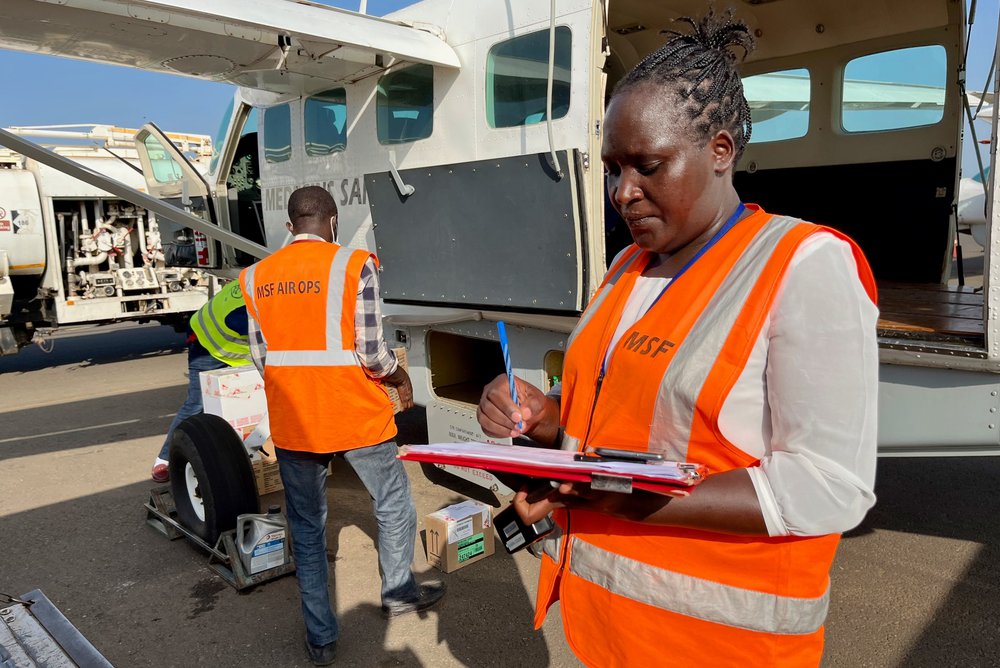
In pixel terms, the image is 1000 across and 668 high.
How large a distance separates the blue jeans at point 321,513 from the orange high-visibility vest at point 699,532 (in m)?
2.09

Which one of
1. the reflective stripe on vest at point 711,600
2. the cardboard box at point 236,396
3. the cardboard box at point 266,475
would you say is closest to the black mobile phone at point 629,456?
the reflective stripe on vest at point 711,600

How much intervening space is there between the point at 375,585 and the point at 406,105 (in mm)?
3020

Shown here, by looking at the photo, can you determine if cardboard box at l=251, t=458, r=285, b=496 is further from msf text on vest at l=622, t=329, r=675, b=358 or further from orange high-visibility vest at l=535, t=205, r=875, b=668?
msf text on vest at l=622, t=329, r=675, b=358

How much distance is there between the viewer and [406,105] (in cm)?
470

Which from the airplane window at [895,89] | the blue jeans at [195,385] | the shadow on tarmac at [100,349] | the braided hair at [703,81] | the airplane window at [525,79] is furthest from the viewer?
the shadow on tarmac at [100,349]

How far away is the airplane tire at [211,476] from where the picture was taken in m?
3.98

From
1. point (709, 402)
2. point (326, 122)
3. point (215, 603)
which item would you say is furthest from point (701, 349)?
point (326, 122)

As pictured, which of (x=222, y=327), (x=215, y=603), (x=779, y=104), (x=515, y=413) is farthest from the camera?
(x=779, y=104)

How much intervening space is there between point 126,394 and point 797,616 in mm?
9323

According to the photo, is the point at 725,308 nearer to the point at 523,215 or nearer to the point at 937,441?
the point at 937,441

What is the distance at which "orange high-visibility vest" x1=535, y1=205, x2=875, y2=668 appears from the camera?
1.16 m

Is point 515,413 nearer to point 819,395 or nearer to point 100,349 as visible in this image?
point 819,395

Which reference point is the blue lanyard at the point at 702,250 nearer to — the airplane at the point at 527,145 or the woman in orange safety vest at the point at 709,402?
the woman in orange safety vest at the point at 709,402

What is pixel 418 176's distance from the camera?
4320mm
